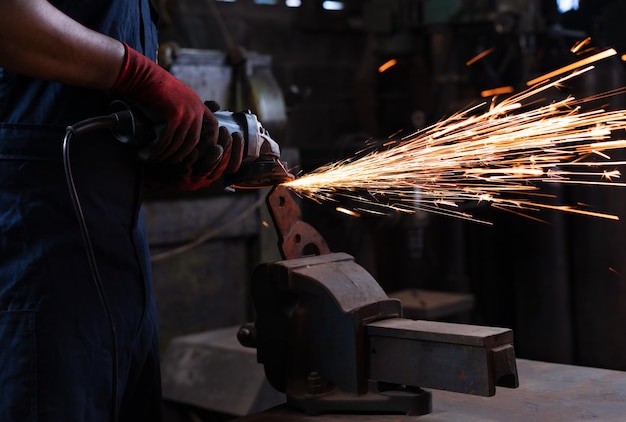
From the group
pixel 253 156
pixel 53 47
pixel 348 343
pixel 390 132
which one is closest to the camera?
pixel 53 47

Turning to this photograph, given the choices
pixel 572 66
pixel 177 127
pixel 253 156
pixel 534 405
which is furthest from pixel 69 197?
pixel 572 66

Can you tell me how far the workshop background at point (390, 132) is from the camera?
3.37m

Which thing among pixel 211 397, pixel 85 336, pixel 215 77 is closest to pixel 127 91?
pixel 85 336

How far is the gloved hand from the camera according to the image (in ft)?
5.00

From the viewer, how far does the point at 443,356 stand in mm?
1402

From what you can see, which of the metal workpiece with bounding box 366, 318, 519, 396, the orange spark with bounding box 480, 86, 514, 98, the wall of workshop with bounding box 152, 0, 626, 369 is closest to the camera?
the metal workpiece with bounding box 366, 318, 519, 396

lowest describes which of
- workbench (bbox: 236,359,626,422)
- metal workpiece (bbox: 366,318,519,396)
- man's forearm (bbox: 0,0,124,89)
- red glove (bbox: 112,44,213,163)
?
workbench (bbox: 236,359,626,422)

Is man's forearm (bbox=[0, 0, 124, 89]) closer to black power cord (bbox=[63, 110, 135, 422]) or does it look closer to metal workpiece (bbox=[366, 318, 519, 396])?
black power cord (bbox=[63, 110, 135, 422])

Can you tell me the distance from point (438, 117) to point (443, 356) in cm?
307

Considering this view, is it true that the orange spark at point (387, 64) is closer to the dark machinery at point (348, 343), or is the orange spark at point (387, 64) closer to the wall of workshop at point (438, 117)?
the wall of workshop at point (438, 117)

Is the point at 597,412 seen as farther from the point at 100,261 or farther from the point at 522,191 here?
the point at 522,191

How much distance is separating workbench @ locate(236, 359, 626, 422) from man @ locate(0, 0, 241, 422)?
1.04ft

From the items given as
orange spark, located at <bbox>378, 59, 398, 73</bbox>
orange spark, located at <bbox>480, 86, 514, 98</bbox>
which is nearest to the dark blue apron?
orange spark, located at <bbox>480, 86, 514, 98</bbox>

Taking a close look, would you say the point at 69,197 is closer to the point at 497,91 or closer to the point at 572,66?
the point at 572,66
